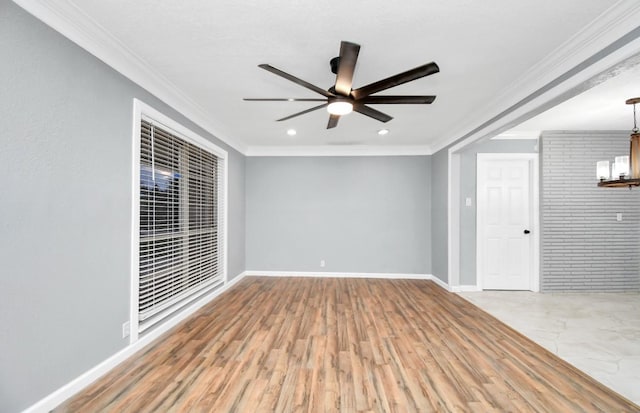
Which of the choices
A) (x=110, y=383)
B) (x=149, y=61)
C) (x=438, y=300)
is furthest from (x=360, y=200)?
(x=110, y=383)

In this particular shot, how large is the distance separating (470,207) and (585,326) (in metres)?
2.05

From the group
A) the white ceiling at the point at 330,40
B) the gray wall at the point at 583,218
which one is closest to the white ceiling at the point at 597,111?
the white ceiling at the point at 330,40

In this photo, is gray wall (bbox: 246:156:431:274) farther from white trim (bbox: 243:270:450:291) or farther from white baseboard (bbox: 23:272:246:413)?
white baseboard (bbox: 23:272:246:413)

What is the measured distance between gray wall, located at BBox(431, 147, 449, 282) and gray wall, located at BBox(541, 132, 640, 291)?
1.48 meters

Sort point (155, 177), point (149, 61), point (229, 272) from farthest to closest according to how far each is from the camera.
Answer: point (229, 272) < point (155, 177) < point (149, 61)

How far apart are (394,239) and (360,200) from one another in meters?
1.02

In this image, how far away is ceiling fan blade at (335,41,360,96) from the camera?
5.48 feet

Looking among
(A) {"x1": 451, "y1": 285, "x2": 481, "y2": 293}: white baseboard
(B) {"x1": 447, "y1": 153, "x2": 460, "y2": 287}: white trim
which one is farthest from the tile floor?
(B) {"x1": 447, "y1": 153, "x2": 460, "y2": 287}: white trim

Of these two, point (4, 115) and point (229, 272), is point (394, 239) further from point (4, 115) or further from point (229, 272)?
point (4, 115)

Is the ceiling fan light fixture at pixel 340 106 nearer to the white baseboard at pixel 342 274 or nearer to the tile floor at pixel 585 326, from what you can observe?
the tile floor at pixel 585 326

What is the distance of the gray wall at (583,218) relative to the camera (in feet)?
14.6

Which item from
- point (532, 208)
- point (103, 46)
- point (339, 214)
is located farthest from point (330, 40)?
point (532, 208)

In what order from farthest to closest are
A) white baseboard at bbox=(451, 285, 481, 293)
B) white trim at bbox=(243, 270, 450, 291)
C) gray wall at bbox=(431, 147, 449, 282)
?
white trim at bbox=(243, 270, 450, 291), gray wall at bbox=(431, 147, 449, 282), white baseboard at bbox=(451, 285, 481, 293)

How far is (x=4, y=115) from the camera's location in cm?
152
